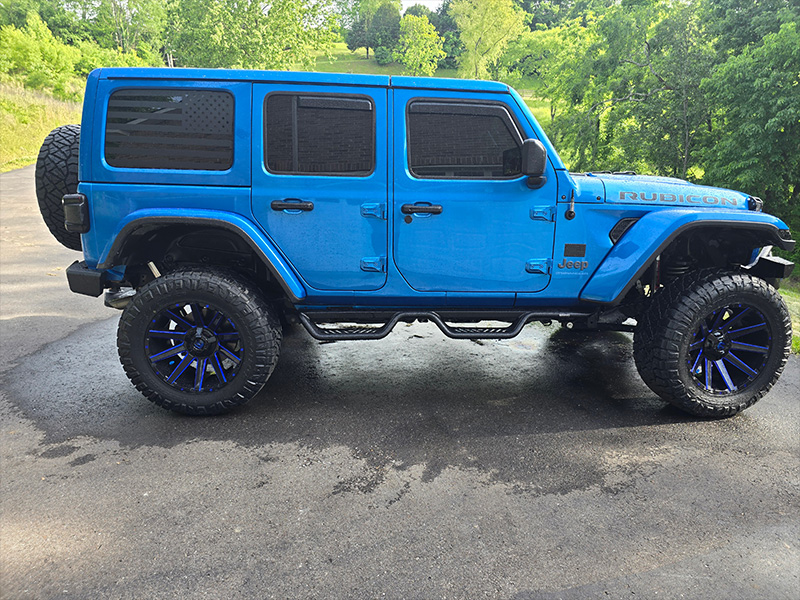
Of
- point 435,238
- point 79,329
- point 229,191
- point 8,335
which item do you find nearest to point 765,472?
point 435,238

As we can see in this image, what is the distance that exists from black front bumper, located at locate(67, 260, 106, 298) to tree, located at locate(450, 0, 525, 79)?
6012 cm

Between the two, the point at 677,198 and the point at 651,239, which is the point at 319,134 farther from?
the point at 677,198

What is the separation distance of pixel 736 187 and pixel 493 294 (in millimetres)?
17226

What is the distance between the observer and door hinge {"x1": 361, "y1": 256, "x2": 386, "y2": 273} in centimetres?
352

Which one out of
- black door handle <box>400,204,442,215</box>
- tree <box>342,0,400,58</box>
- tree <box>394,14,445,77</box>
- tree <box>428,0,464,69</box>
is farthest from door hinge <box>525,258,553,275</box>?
tree <box>342,0,400,58</box>

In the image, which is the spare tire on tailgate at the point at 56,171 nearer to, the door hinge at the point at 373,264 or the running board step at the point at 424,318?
the running board step at the point at 424,318

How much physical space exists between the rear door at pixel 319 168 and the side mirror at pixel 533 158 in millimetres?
862

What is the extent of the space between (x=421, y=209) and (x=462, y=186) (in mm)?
301

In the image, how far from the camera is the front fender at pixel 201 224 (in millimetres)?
3242

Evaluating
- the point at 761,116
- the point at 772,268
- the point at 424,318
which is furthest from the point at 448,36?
the point at 424,318

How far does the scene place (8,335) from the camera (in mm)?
4953

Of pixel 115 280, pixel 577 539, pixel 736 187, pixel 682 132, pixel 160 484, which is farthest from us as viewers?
pixel 682 132

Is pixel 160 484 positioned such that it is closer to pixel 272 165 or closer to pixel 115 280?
pixel 115 280

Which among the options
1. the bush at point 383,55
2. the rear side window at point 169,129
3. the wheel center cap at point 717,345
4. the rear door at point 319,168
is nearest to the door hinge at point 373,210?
the rear door at point 319,168
